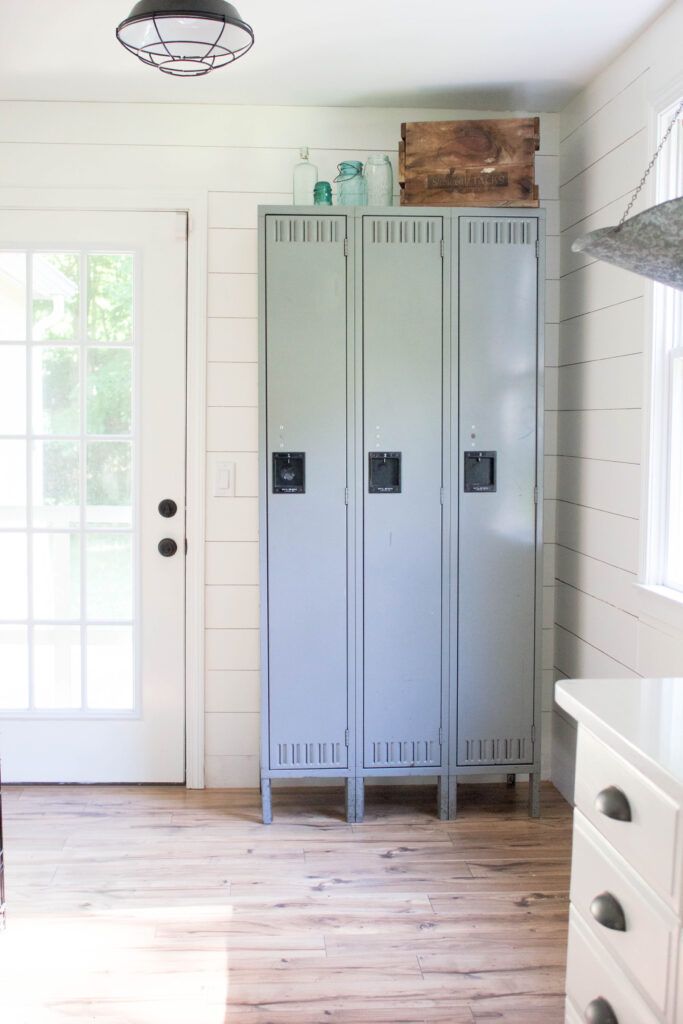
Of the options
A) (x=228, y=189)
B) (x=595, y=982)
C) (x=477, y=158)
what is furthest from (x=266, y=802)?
(x=477, y=158)

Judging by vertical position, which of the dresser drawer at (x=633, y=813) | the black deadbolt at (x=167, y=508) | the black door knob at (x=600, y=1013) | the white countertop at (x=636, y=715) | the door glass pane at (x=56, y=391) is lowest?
the black door knob at (x=600, y=1013)

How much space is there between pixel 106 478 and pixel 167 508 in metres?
0.26

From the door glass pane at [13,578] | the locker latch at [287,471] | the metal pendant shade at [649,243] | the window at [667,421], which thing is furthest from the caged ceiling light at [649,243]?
the door glass pane at [13,578]

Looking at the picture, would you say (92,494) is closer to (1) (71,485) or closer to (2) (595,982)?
(1) (71,485)

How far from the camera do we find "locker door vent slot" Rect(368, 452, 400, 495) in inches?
126

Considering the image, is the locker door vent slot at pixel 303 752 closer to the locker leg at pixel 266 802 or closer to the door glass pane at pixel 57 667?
the locker leg at pixel 266 802

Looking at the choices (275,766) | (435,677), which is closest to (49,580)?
(275,766)

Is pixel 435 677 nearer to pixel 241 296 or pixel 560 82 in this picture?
pixel 241 296

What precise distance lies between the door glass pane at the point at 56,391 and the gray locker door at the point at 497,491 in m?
1.47

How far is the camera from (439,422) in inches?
126

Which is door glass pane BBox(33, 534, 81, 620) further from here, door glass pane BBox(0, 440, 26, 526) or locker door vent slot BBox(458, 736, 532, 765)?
locker door vent slot BBox(458, 736, 532, 765)

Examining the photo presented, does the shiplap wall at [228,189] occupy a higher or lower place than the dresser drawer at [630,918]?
higher

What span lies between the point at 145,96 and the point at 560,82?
1.50m

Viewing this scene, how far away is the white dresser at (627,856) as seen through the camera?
48.0 inches
